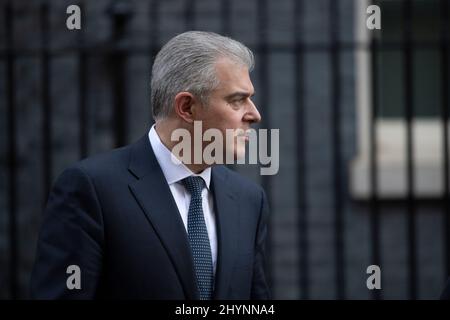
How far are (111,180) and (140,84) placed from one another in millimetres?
3626

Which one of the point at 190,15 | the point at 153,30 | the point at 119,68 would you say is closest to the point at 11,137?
the point at 119,68

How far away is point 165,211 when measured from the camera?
2.81 meters

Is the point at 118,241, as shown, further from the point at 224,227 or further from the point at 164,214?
the point at 224,227

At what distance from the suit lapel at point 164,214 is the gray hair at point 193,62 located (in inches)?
7.3

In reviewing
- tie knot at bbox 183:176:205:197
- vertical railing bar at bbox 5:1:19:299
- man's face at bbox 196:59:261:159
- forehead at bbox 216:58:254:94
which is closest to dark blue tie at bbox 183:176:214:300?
tie knot at bbox 183:176:205:197

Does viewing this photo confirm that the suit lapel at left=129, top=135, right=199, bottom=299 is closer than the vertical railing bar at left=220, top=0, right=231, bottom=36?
Yes

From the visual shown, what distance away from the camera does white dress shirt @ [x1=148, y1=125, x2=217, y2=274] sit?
9.42 feet

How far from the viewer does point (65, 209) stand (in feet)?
9.03

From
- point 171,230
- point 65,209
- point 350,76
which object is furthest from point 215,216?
point 350,76

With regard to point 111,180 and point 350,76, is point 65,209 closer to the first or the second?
point 111,180

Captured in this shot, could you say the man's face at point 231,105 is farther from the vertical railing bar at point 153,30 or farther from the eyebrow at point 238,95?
the vertical railing bar at point 153,30

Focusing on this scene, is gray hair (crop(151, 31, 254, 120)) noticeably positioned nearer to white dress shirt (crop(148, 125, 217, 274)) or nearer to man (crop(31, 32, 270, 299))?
man (crop(31, 32, 270, 299))

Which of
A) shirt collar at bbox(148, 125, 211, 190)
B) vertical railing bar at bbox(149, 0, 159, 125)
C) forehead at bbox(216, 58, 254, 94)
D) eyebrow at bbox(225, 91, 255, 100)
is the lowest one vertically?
shirt collar at bbox(148, 125, 211, 190)
